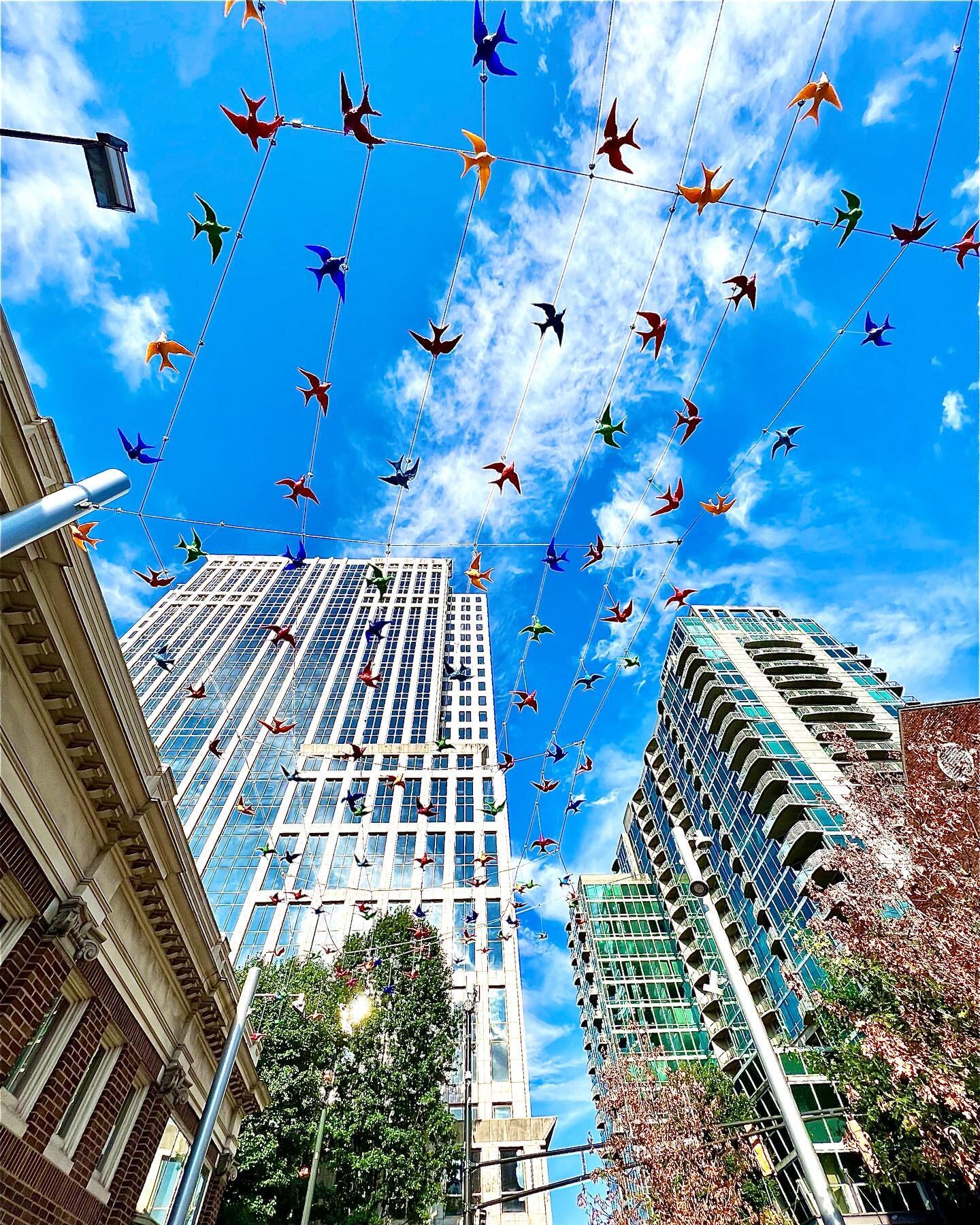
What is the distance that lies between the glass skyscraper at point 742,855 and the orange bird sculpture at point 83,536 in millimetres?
24839

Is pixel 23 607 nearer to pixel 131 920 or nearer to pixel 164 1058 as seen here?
pixel 131 920

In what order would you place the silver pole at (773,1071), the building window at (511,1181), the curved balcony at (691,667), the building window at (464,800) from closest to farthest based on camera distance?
the silver pole at (773,1071) < the building window at (511,1181) < the curved balcony at (691,667) < the building window at (464,800)

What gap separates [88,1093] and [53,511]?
10.7 metres

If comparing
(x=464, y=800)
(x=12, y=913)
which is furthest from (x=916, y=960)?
(x=464, y=800)

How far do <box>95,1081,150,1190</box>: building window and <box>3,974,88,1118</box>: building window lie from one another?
264 centimetres

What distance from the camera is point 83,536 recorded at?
434 inches

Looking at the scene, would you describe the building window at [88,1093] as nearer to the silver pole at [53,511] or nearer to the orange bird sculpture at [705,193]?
the silver pole at [53,511]

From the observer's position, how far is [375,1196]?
20.5 meters

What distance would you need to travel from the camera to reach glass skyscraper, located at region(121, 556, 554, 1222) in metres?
40.1

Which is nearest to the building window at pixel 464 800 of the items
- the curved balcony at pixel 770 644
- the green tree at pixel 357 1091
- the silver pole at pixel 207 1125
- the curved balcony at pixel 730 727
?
the curved balcony at pixel 730 727

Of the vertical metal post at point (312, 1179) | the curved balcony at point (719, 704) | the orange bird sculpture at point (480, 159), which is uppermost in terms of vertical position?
the curved balcony at point (719, 704)

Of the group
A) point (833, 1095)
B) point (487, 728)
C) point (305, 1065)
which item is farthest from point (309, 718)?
A: point (833, 1095)

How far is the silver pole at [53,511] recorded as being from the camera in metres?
5.00

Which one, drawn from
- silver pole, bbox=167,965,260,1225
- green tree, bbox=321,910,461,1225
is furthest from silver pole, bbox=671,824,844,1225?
green tree, bbox=321,910,461,1225
